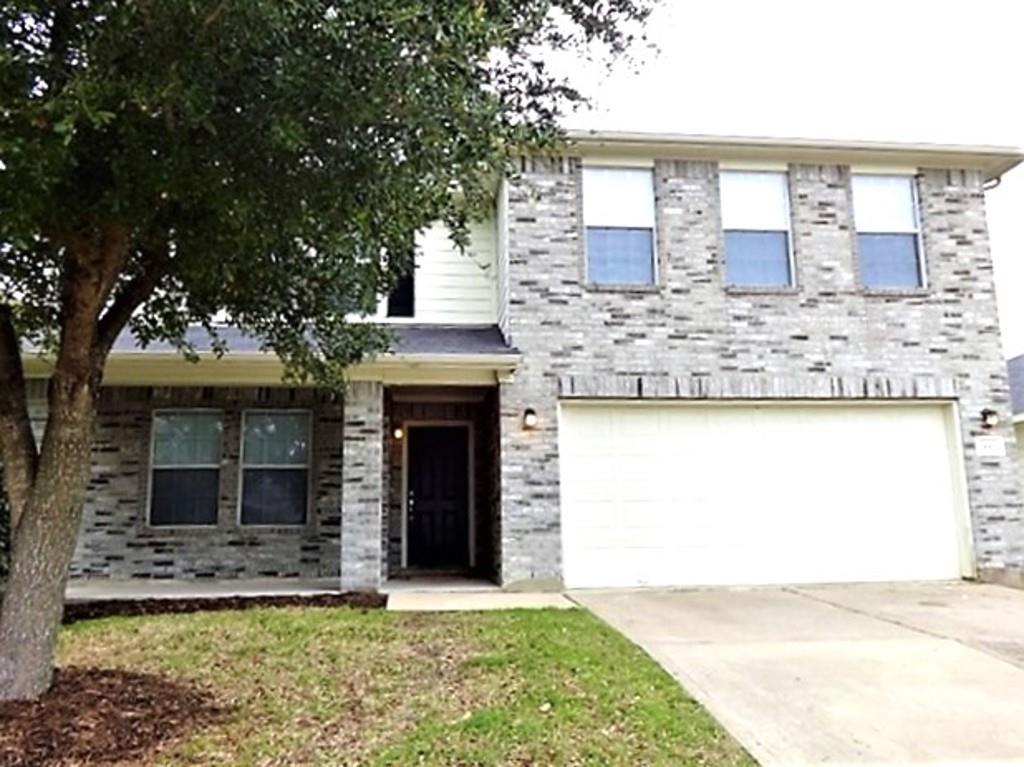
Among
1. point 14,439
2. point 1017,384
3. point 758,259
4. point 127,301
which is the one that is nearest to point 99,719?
point 14,439

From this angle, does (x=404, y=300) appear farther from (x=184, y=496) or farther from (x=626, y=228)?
(x=184, y=496)

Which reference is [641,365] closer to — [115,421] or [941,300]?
[941,300]

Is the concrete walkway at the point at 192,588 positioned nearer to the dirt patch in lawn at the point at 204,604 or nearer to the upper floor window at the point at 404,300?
the dirt patch in lawn at the point at 204,604

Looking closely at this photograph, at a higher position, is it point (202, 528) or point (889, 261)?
point (889, 261)

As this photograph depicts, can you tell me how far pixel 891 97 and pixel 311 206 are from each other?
47.4 feet

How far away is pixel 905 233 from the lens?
37.4 ft

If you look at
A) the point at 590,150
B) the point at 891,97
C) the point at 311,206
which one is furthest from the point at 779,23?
the point at 311,206

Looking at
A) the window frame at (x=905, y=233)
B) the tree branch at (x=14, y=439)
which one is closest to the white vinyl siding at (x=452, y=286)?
the window frame at (x=905, y=233)

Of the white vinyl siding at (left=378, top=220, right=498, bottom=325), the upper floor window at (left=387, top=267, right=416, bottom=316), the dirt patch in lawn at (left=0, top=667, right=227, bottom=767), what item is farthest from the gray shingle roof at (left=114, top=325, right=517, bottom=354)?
the dirt patch in lawn at (left=0, top=667, right=227, bottom=767)

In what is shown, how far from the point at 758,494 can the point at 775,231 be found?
3475mm

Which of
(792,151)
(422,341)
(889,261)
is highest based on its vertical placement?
(792,151)

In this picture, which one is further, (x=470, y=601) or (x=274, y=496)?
(x=274, y=496)

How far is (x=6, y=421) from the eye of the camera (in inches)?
208

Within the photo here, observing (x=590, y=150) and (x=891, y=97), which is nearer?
(x=590, y=150)
